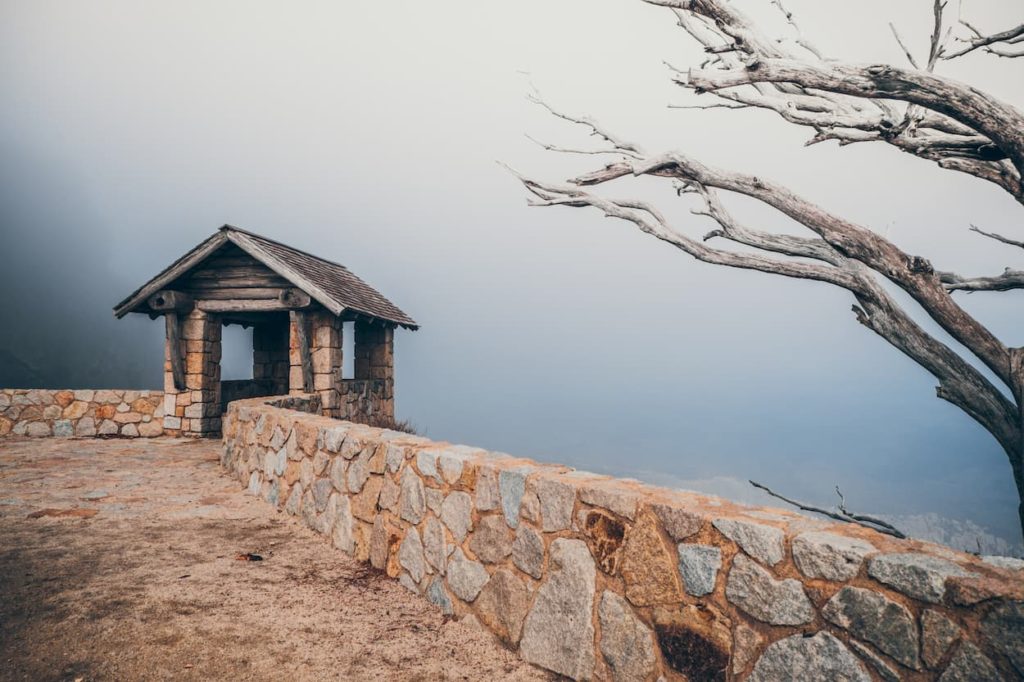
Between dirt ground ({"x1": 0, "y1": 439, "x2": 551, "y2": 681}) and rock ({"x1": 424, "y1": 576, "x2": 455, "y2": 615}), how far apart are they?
1.8 inches

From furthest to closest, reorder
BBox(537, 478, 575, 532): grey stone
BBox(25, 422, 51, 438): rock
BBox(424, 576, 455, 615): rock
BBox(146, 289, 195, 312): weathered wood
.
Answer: BBox(146, 289, 195, 312): weathered wood, BBox(25, 422, 51, 438): rock, BBox(424, 576, 455, 615): rock, BBox(537, 478, 575, 532): grey stone

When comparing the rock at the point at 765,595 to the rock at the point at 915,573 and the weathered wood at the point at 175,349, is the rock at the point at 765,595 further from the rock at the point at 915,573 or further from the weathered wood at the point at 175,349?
the weathered wood at the point at 175,349

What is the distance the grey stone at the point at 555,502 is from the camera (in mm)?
3139

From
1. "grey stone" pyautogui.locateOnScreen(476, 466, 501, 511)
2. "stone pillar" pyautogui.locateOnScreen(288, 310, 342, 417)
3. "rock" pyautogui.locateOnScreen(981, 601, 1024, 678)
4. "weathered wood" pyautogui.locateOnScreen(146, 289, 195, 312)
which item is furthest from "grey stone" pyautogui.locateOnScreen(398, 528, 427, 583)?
"weathered wood" pyautogui.locateOnScreen(146, 289, 195, 312)

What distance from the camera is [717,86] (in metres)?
5.61

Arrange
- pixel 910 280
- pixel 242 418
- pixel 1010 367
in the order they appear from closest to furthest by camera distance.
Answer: pixel 1010 367
pixel 910 280
pixel 242 418

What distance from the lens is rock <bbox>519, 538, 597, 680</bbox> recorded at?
3.00 metres

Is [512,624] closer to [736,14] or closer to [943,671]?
[943,671]

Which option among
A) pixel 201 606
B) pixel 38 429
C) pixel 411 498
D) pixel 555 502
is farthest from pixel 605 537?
pixel 38 429

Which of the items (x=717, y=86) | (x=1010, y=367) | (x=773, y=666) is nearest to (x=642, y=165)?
(x=717, y=86)

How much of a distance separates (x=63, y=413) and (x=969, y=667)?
1456cm

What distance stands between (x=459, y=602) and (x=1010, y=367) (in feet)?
17.7

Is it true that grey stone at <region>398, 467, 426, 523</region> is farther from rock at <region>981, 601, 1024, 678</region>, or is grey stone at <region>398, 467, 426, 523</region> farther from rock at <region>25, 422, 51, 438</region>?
rock at <region>25, 422, 51, 438</region>

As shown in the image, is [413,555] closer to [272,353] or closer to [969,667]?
[969,667]
